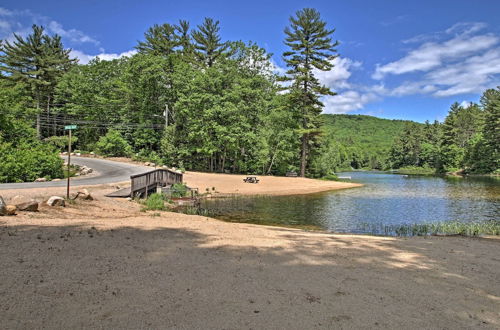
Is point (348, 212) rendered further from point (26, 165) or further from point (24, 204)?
point (26, 165)

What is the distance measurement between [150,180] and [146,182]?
0.99 metres

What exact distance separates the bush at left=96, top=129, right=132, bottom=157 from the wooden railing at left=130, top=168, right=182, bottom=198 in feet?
65.1

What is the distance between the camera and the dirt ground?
412cm

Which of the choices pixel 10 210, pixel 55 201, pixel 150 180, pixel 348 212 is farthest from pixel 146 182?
pixel 348 212

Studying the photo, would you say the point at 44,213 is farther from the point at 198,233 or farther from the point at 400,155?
the point at 400,155

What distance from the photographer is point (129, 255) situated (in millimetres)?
6578

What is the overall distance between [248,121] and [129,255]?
36032mm

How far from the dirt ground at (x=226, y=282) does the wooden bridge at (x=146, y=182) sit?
8.99 m

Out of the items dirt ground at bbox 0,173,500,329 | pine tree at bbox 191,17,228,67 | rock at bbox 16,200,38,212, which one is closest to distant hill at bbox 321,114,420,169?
pine tree at bbox 191,17,228,67

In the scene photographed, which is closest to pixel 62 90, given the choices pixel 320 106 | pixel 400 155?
pixel 320 106

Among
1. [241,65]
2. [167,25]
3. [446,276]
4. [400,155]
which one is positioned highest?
[167,25]

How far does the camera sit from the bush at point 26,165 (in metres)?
20.3

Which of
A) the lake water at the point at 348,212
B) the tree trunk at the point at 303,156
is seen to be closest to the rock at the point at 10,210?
the lake water at the point at 348,212

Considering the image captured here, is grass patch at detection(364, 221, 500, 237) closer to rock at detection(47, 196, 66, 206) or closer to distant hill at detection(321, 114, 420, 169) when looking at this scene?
rock at detection(47, 196, 66, 206)
